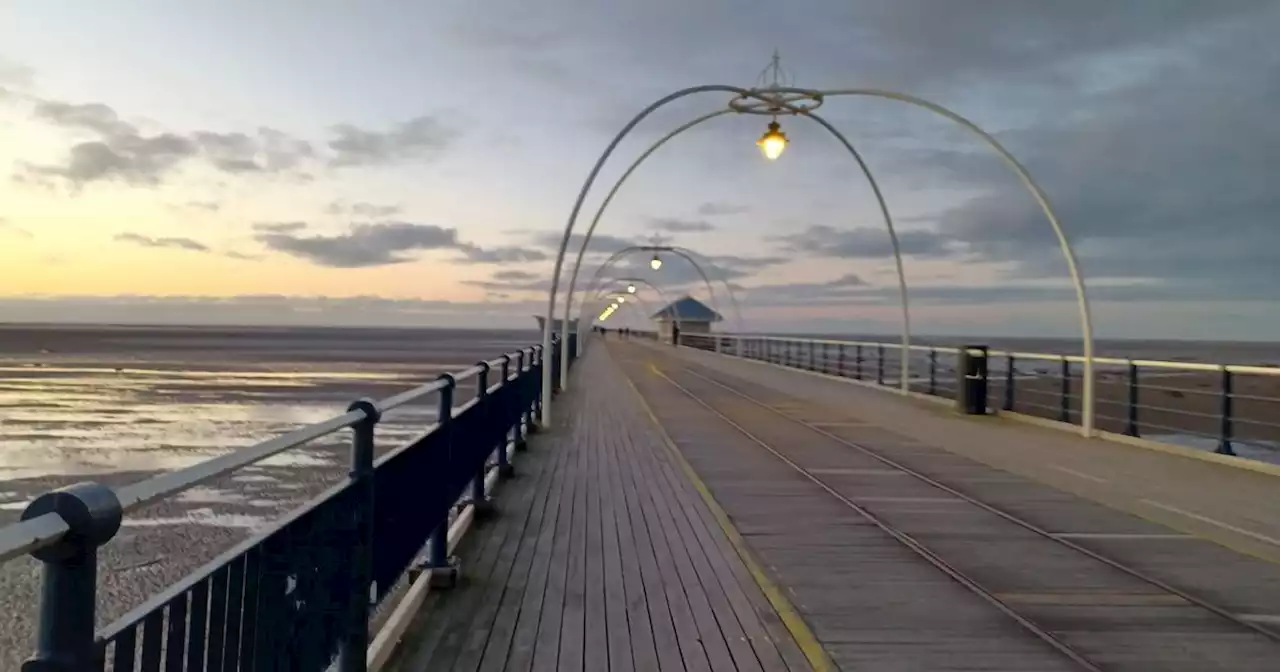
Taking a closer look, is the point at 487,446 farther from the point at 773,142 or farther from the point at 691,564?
the point at 773,142

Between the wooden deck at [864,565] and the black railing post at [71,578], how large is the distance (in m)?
2.89

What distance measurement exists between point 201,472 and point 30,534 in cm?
78

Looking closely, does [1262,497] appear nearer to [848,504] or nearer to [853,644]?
[848,504]

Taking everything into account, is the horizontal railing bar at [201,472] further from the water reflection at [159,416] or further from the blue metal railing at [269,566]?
the water reflection at [159,416]

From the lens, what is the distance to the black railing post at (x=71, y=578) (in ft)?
6.07

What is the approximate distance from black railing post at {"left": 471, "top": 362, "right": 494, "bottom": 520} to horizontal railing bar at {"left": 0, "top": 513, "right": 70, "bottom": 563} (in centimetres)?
594

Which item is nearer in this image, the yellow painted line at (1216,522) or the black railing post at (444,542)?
the black railing post at (444,542)

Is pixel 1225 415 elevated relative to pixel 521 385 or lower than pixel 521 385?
lower

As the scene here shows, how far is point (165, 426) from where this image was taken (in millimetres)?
28203

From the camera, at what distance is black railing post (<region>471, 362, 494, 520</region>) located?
312 inches

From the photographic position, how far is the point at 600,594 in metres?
5.93

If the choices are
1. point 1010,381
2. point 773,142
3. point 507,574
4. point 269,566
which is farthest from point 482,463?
point 1010,381

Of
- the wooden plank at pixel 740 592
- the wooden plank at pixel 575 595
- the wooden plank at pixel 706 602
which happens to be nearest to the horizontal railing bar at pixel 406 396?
the wooden plank at pixel 575 595

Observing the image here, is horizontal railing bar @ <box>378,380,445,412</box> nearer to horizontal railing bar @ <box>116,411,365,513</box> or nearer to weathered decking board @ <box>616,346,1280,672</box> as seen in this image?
horizontal railing bar @ <box>116,411,365,513</box>
